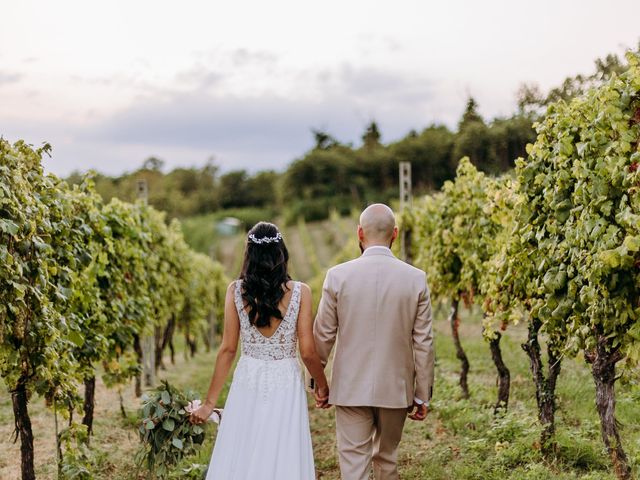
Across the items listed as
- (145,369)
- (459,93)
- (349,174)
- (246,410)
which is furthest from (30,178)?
(349,174)

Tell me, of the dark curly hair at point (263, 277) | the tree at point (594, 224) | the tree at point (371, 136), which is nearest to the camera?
the tree at point (594, 224)

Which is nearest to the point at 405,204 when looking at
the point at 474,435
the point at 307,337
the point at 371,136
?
the point at 474,435

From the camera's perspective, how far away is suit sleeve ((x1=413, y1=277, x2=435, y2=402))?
429 centimetres

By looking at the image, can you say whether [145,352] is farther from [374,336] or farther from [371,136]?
[371,136]

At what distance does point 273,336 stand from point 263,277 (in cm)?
39

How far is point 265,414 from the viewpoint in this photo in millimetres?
4359

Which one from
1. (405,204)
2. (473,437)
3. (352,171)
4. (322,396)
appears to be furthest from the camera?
(352,171)

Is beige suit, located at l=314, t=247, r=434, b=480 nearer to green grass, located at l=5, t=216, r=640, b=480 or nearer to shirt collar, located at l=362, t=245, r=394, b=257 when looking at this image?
shirt collar, located at l=362, t=245, r=394, b=257

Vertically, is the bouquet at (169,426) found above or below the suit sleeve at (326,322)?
below

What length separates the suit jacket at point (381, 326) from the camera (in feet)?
14.0

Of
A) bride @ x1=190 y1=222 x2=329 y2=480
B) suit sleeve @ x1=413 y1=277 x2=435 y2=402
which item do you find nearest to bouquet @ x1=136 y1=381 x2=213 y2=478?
bride @ x1=190 y1=222 x2=329 y2=480

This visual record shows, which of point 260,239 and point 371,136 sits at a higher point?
point 371,136

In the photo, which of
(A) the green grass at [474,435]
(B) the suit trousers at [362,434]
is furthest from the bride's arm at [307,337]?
(A) the green grass at [474,435]

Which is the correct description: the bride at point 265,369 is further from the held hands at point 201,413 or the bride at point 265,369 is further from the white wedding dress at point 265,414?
the held hands at point 201,413
